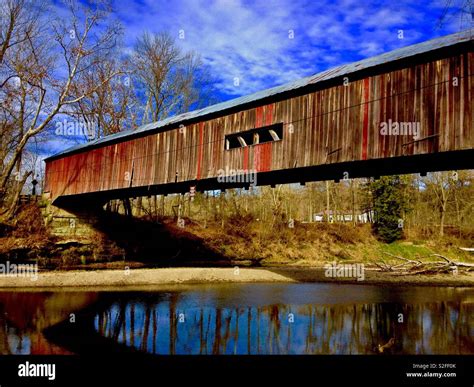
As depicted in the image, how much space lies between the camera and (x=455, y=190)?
36812 millimetres

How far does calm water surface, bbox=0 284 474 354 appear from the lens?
30.1 ft

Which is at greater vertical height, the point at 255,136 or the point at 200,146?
the point at 255,136

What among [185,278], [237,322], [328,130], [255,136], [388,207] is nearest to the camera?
[237,322]

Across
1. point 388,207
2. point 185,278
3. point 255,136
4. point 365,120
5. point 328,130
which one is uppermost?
point 255,136

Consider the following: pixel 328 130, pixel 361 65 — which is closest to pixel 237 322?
pixel 328 130

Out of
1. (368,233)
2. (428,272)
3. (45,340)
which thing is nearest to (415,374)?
(45,340)

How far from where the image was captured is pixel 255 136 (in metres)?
14.7

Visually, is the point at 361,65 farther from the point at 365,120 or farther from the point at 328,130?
the point at 328,130

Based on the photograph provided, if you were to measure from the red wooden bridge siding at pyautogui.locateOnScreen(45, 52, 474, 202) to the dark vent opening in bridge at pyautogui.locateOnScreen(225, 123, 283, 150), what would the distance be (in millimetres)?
195

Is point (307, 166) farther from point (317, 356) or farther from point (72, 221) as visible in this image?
point (72, 221)

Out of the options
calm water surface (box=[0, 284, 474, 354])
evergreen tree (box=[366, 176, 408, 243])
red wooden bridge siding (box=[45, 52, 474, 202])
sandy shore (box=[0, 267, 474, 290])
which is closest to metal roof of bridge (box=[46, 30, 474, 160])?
red wooden bridge siding (box=[45, 52, 474, 202])

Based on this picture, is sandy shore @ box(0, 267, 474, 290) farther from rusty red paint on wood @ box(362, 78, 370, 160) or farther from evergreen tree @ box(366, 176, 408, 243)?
rusty red paint on wood @ box(362, 78, 370, 160)

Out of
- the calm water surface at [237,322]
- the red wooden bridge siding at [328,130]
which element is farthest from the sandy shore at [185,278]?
the red wooden bridge siding at [328,130]

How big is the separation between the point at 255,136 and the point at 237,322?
6.64 metres
